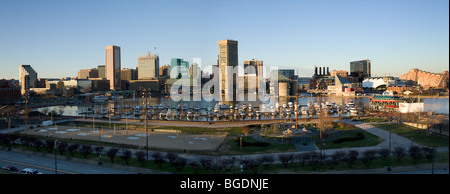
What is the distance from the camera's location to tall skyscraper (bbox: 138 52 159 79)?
96312mm

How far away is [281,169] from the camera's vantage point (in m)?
Answer: 9.05


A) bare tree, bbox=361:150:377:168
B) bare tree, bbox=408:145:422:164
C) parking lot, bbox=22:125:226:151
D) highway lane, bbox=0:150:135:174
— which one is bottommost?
highway lane, bbox=0:150:135:174

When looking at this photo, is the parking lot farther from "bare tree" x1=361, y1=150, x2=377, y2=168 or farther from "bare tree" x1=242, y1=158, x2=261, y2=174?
"bare tree" x1=361, y1=150, x2=377, y2=168

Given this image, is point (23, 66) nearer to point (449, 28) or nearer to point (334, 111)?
point (334, 111)

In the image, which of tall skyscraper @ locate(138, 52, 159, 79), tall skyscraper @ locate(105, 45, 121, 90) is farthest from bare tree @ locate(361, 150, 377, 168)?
tall skyscraper @ locate(138, 52, 159, 79)

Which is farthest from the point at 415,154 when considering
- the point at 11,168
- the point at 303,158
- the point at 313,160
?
the point at 11,168

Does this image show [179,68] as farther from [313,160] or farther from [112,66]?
[313,160]

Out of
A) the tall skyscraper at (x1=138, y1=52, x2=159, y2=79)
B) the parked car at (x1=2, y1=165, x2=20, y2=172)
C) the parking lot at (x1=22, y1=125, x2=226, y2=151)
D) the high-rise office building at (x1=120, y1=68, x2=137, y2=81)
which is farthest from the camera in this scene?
the high-rise office building at (x1=120, y1=68, x2=137, y2=81)

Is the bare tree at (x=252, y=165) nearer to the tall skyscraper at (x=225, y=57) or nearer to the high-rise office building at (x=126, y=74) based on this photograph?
the tall skyscraper at (x=225, y=57)

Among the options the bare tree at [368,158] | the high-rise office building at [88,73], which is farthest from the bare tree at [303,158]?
the high-rise office building at [88,73]

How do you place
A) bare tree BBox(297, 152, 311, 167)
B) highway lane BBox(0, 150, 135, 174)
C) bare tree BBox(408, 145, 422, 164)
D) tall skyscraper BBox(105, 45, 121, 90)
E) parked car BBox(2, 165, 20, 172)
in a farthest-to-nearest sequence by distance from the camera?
tall skyscraper BBox(105, 45, 121, 90) < bare tree BBox(297, 152, 311, 167) < highway lane BBox(0, 150, 135, 174) < parked car BBox(2, 165, 20, 172) < bare tree BBox(408, 145, 422, 164)

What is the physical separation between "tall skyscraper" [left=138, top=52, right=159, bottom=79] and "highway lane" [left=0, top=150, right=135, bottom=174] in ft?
282
